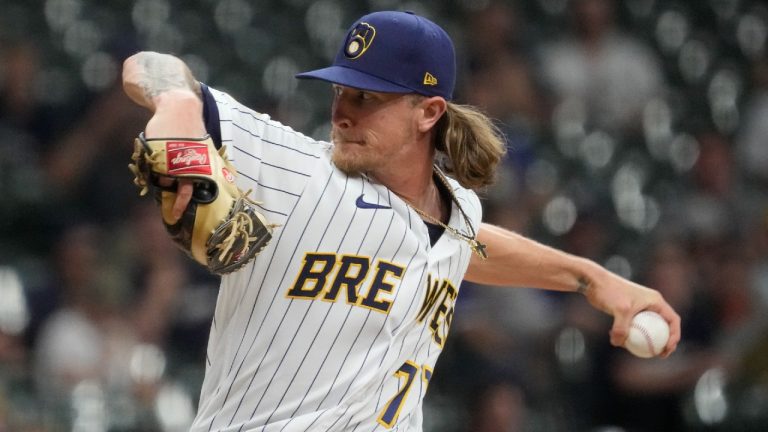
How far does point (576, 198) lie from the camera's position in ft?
22.5

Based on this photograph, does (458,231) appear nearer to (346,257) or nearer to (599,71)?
(346,257)

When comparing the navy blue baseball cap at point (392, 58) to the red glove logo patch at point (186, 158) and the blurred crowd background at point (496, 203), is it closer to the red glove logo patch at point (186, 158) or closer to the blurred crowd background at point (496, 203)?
the red glove logo patch at point (186, 158)

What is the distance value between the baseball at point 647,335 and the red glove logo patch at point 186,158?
146cm

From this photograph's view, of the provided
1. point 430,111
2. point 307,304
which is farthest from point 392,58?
point 307,304

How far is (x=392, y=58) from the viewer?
294 cm

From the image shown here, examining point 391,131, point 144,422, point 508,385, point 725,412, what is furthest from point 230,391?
point 725,412

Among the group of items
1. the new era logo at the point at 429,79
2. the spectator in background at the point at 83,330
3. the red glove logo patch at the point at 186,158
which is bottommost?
the spectator in background at the point at 83,330

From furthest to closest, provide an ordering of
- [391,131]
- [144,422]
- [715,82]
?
[715,82]
[144,422]
[391,131]

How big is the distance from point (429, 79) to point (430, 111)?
98mm

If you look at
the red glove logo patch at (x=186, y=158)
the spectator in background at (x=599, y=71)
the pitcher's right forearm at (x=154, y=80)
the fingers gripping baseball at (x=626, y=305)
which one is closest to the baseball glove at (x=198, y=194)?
the red glove logo patch at (x=186, y=158)

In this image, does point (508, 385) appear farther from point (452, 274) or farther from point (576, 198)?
point (452, 274)

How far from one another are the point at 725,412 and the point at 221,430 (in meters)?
3.64

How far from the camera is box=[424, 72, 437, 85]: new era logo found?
3012mm

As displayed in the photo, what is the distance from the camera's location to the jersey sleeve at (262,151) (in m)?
2.66
